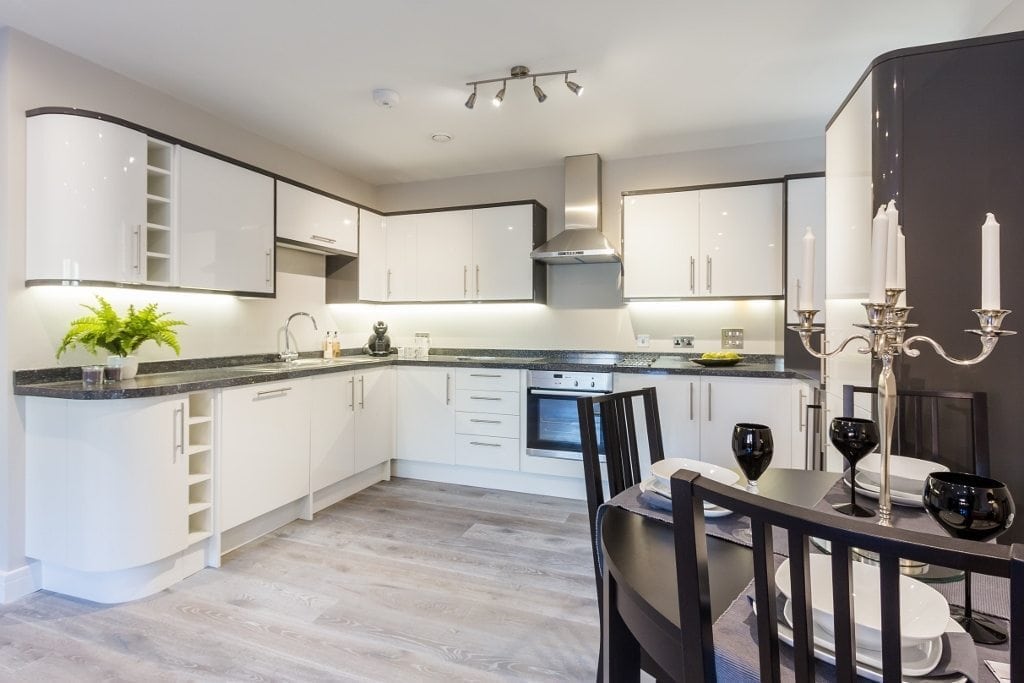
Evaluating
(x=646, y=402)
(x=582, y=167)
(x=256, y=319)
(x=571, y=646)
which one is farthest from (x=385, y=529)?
(x=582, y=167)

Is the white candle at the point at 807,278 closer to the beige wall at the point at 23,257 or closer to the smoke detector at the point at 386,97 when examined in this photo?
the smoke detector at the point at 386,97

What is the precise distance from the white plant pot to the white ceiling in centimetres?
150

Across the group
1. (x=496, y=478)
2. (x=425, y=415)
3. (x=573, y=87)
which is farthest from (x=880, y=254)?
(x=425, y=415)

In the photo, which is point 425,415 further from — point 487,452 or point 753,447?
point 753,447

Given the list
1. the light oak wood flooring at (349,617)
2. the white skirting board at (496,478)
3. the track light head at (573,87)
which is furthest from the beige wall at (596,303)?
the light oak wood flooring at (349,617)

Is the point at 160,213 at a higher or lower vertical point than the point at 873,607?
higher

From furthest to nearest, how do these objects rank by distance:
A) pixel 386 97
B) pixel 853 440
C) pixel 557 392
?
pixel 557 392, pixel 386 97, pixel 853 440

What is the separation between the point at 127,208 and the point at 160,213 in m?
0.31

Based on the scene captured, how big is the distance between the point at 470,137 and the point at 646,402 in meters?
2.61

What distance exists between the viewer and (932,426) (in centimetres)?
163

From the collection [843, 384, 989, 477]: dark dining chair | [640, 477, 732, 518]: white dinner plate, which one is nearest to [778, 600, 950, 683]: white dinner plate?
[640, 477, 732, 518]: white dinner plate

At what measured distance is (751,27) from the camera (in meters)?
2.28

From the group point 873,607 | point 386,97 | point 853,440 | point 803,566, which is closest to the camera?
point 803,566

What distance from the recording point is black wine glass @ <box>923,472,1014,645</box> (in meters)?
0.69
